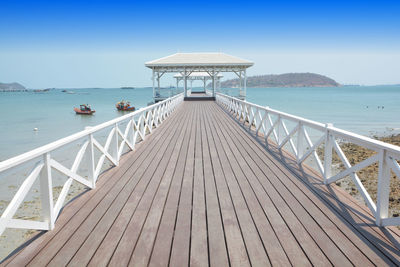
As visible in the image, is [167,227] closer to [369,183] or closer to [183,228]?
[183,228]

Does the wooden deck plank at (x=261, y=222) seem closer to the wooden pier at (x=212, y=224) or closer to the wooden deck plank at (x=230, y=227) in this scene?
the wooden pier at (x=212, y=224)

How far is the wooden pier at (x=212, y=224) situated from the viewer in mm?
2396

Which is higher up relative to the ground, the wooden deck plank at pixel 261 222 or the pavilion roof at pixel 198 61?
the pavilion roof at pixel 198 61

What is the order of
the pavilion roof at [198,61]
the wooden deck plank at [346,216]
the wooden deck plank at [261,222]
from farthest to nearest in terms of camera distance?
the pavilion roof at [198,61]
the wooden deck plank at [346,216]
the wooden deck plank at [261,222]

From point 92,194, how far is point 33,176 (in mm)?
1349

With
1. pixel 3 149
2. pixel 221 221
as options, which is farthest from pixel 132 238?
pixel 3 149

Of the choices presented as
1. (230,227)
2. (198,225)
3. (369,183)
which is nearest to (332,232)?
(230,227)

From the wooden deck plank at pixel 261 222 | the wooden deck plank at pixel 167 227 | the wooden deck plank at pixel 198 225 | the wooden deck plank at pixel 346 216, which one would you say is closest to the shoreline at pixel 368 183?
the wooden deck plank at pixel 346 216

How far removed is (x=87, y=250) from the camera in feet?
8.24

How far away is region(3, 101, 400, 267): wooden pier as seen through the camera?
7.86 feet

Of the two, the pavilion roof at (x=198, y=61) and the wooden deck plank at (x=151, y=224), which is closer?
the wooden deck plank at (x=151, y=224)

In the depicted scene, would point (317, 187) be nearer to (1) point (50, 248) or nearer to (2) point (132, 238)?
(2) point (132, 238)

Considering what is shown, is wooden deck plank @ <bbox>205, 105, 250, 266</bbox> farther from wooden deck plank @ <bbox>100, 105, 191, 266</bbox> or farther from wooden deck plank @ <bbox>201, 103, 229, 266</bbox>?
wooden deck plank @ <bbox>100, 105, 191, 266</bbox>

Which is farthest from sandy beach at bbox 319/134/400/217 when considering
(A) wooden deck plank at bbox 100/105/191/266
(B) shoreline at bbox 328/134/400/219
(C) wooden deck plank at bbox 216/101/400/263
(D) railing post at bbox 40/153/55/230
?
(D) railing post at bbox 40/153/55/230
